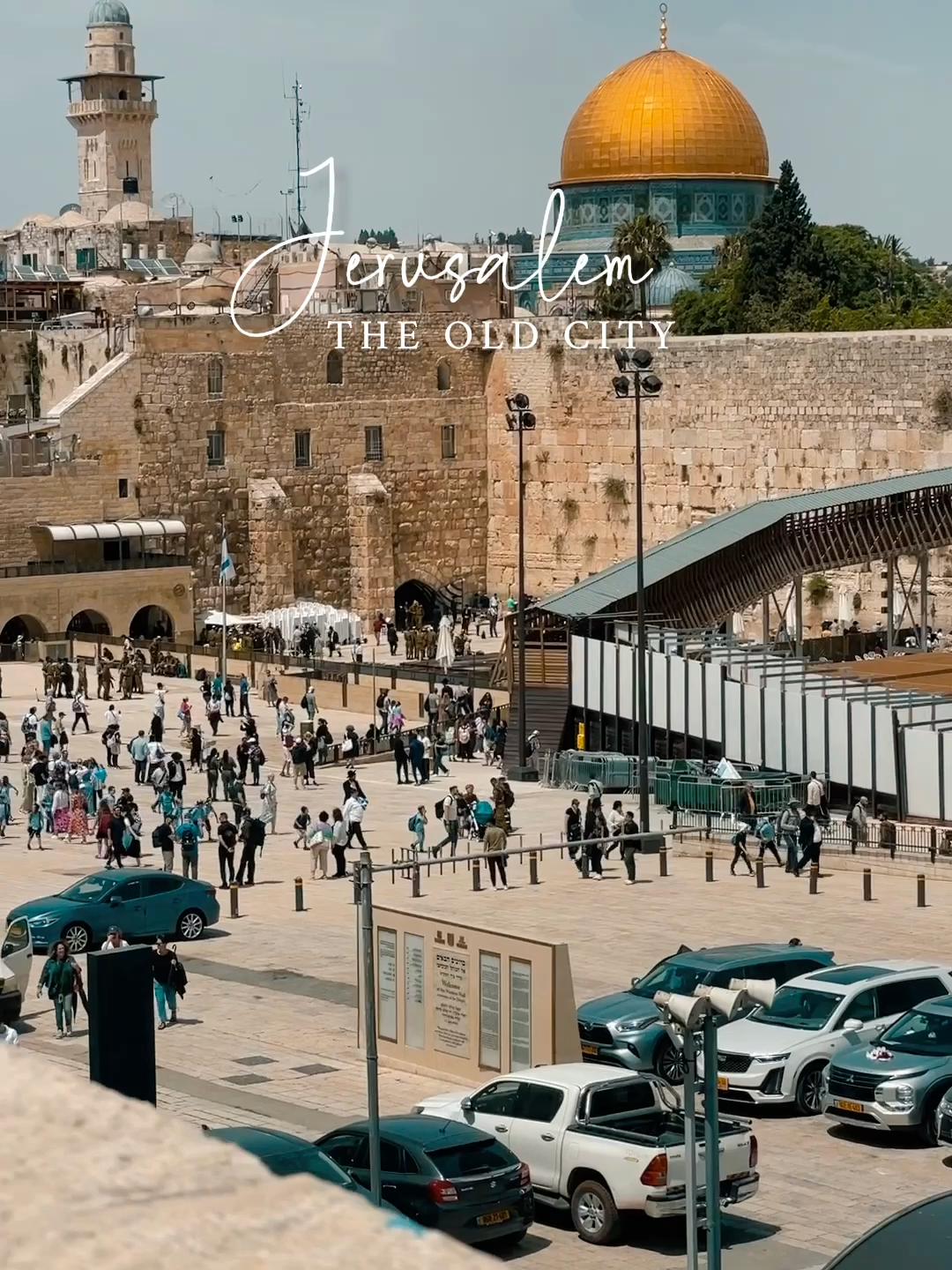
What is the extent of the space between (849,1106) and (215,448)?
40653mm

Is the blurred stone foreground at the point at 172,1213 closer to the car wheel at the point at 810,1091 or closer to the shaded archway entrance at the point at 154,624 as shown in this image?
the car wheel at the point at 810,1091

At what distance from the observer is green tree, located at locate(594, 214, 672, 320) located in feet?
193

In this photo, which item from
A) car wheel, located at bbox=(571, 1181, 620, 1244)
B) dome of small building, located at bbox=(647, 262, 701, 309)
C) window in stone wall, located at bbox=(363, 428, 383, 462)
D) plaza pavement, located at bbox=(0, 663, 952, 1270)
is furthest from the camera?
dome of small building, located at bbox=(647, 262, 701, 309)

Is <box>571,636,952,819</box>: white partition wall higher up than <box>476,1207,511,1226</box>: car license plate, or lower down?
higher up

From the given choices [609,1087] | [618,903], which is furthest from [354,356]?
[609,1087]

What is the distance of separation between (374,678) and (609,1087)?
25.6 m

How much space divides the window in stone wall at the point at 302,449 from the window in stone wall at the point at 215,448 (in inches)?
74.1

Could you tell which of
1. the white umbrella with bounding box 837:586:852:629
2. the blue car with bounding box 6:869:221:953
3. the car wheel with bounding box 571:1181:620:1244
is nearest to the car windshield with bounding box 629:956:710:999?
the car wheel with bounding box 571:1181:620:1244

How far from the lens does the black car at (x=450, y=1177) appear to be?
1105 cm

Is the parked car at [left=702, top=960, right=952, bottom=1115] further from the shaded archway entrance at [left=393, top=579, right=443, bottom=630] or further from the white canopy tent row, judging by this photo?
the shaded archway entrance at [left=393, top=579, right=443, bottom=630]

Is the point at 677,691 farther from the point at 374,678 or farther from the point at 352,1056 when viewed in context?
the point at 352,1056

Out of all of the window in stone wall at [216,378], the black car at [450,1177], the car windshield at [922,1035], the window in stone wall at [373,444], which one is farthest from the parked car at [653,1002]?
the window in stone wall at [373,444]

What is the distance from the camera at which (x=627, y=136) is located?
67812mm

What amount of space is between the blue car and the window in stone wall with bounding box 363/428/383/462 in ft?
113
